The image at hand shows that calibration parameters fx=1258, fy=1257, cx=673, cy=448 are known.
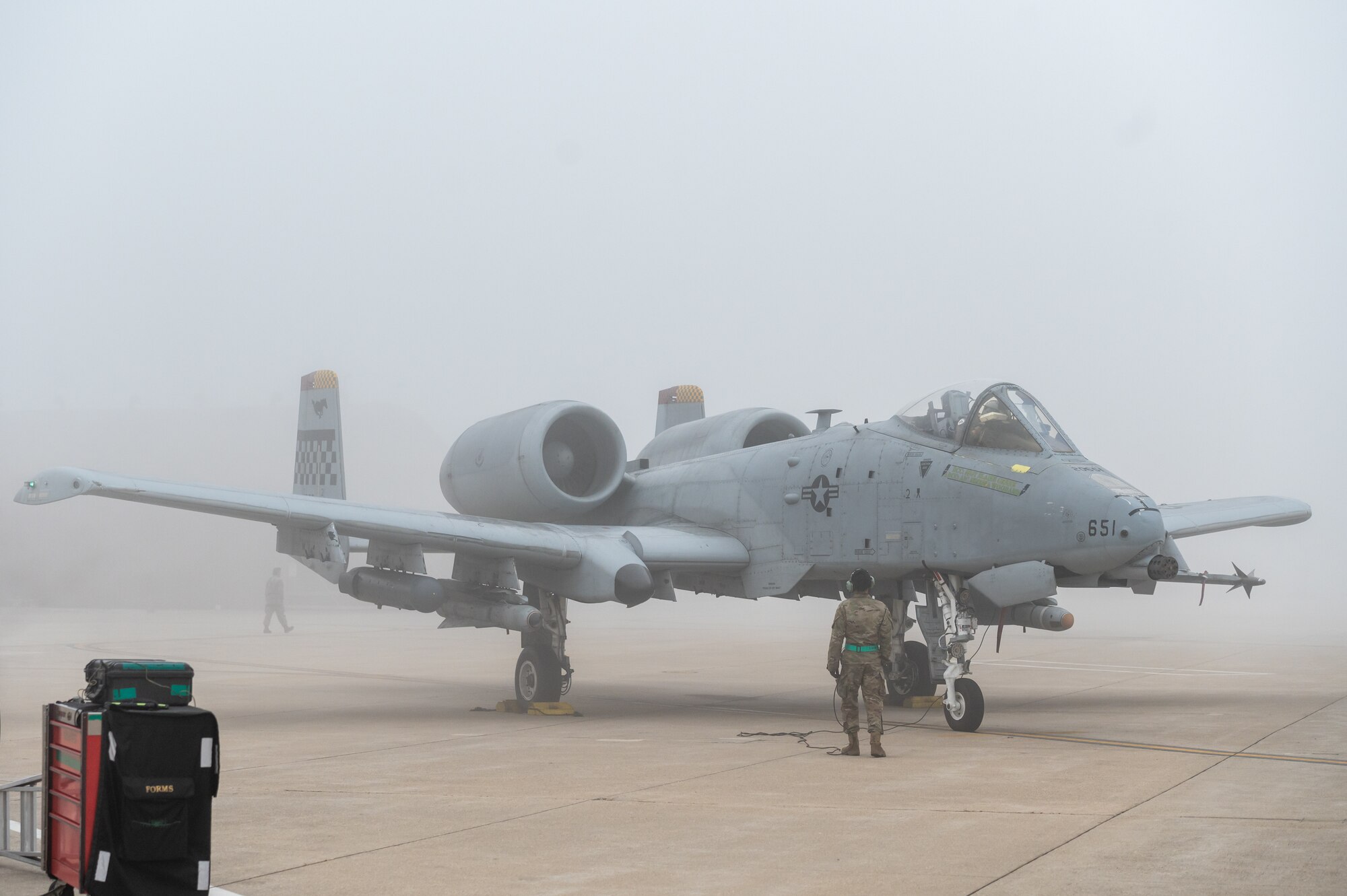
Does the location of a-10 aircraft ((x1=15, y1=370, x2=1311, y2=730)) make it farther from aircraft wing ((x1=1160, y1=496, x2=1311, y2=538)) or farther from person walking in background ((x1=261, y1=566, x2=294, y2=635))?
person walking in background ((x1=261, y1=566, x2=294, y2=635))

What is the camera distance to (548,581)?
1298 cm

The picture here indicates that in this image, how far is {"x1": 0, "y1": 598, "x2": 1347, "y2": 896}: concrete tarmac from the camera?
5.20 m

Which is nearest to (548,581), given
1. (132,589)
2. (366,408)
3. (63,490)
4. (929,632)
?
(929,632)

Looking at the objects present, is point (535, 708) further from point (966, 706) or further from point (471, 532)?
point (966, 706)

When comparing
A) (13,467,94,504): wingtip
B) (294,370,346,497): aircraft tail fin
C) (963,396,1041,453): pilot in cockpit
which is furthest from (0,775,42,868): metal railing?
(294,370,346,497): aircraft tail fin

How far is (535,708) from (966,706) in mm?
4559

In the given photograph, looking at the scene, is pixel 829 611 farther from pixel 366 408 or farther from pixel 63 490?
pixel 63 490

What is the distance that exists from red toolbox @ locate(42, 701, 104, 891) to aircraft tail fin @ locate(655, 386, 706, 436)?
44.6 feet

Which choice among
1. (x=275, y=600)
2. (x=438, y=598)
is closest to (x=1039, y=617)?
(x=438, y=598)

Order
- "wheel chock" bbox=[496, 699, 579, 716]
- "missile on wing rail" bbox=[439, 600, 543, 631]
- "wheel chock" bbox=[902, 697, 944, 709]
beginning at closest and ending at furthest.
→ "missile on wing rail" bbox=[439, 600, 543, 631]
"wheel chock" bbox=[496, 699, 579, 716]
"wheel chock" bbox=[902, 697, 944, 709]

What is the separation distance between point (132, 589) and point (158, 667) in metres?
42.0

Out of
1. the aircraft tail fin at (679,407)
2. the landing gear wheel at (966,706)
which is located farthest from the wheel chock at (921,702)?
the aircraft tail fin at (679,407)

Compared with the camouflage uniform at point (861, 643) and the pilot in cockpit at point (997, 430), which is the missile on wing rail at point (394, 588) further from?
the pilot in cockpit at point (997, 430)

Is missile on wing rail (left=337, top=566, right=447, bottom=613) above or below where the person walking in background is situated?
above
